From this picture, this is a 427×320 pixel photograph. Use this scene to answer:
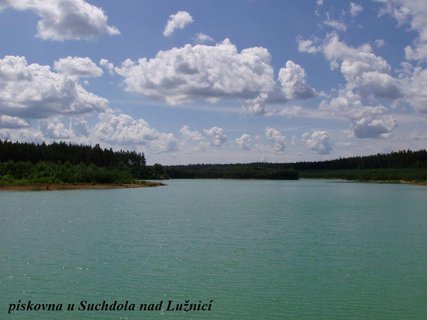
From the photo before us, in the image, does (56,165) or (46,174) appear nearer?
(46,174)

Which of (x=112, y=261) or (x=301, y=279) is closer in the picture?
(x=301, y=279)

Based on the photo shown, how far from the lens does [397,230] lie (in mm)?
40031

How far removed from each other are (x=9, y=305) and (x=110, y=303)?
3.69m

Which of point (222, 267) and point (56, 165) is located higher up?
point (56, 165)

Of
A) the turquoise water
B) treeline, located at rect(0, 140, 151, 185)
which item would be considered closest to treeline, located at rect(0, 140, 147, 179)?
treeline, located at rect(0, 140, 151, 185)

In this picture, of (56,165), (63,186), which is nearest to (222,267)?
(63,186)

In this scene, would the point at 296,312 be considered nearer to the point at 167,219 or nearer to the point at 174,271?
the point at 174,271

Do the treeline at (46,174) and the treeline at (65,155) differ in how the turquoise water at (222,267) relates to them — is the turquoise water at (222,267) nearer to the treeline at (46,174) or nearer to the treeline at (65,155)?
the treeline at (46,174)

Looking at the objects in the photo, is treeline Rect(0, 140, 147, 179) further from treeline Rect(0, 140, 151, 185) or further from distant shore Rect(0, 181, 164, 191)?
distant shore Rect(0, 181, 164, 191)

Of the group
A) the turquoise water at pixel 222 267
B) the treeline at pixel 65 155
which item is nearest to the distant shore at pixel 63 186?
the treeline at pixel 65 155

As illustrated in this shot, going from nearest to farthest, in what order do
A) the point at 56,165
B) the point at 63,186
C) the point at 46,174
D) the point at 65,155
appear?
the point at 63,186
the point at 46,174
the point at 56,165
the point at 65,155

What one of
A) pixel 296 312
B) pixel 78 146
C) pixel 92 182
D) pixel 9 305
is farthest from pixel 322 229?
pixel 78 146

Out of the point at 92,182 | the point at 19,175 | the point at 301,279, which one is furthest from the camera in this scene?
the point at 92,182

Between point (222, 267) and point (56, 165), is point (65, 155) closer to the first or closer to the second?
point (56, 165)
